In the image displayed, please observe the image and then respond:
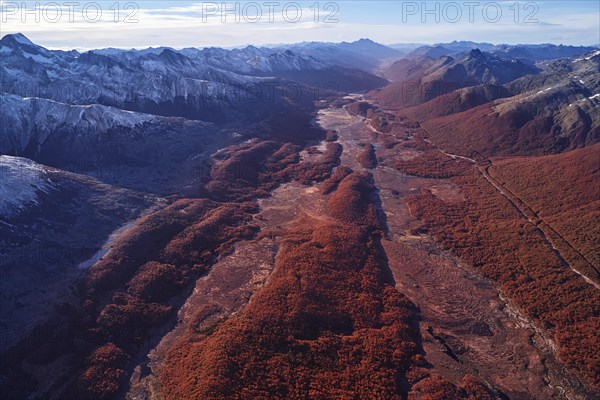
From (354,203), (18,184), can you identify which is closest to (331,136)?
(354,203)

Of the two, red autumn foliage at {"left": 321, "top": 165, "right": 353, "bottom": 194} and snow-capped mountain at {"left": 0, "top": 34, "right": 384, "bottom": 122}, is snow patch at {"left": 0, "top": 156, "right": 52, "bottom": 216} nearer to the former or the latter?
red autumn foliage at {"left": 321, "top": 165, "right": 353, "bottom": 194}

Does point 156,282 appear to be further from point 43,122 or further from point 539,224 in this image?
point 43,122

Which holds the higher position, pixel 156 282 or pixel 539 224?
pixel 539 224

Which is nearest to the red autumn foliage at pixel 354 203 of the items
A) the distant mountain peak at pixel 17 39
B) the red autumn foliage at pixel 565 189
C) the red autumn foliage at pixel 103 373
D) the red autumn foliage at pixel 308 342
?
the red autumn foliage at pixel 308 342

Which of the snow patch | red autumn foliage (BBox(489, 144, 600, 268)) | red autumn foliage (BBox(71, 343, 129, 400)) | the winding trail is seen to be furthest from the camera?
the snow patch

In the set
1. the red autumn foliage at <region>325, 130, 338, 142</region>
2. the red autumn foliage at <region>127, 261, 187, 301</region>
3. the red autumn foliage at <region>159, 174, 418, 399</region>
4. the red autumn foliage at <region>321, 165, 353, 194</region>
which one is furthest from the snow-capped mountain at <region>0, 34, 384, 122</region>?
the red autumn foliage at <region>159, 174, 418, 399</region>

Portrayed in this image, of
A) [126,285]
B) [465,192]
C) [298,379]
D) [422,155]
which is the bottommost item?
[298,379]

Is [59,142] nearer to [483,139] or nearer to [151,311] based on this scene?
[151,311]

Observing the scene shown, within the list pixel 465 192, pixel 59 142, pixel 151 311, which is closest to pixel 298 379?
pixel 151 311

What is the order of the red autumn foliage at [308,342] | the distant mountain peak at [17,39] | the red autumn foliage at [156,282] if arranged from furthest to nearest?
the distant mountain peak at [17,39] → the red autumn foliage at [156,282] → the red autumn foliage at [308,342]

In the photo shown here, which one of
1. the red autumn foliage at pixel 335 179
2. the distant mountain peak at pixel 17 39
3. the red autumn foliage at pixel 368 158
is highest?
the distant mountain peak at pixel 17 39

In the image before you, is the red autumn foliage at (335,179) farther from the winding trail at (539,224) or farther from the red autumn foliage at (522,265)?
the winding trail at (539,224)
